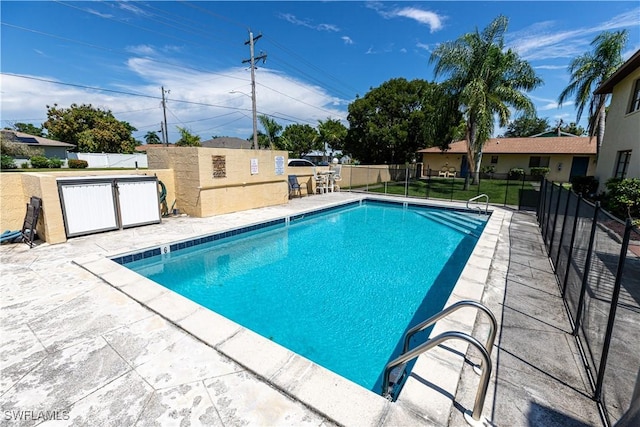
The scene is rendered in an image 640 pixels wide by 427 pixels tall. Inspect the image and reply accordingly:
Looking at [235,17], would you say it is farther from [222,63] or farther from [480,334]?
[480,334]

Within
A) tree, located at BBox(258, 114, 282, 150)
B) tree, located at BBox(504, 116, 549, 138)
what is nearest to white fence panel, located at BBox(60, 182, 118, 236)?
tree, located at BBox(258, 114, 282, 150)

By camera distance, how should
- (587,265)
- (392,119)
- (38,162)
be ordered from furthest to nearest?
1. (38,162)
2. (392,119)
3. (587,265)

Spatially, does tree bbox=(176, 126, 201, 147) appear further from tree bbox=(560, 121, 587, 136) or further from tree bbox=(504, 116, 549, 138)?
tree bbox=(560, 121, 587, 136)

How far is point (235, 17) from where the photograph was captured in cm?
1652

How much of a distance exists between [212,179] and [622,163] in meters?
15.8

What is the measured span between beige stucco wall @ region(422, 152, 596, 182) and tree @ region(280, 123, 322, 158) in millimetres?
16246

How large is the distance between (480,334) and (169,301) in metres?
3.87

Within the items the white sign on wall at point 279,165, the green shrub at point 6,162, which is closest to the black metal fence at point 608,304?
the white sign on wall at point 279,165

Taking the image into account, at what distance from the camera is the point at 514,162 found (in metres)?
24.2

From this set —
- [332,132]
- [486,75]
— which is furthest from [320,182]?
[332,132]

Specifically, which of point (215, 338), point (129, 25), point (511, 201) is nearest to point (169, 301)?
point (215, 338)

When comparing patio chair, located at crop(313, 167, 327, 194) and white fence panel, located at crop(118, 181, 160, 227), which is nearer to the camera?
white fence panel, located at crop(118, 181, 160, 227)

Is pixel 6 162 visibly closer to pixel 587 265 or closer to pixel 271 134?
pixel 271 134

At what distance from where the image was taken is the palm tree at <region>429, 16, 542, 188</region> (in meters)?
13.8
